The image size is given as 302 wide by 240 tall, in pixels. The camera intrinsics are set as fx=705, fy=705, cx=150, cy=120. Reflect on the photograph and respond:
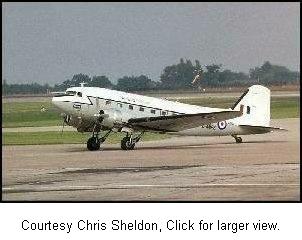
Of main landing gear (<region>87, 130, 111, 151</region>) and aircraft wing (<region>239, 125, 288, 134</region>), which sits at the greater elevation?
aircraft wing (<region>239, 125, 288, 134</region>)

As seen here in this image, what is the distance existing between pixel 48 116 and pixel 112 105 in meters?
32.3

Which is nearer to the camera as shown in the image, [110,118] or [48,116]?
[110,118]

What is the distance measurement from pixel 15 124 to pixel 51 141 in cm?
2046

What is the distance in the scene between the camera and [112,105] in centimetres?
3628

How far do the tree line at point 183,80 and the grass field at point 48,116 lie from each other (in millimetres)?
1203

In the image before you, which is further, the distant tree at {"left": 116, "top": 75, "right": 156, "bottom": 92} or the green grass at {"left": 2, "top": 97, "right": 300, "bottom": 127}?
the green grass at {"left": 2, "top": 97, "right": 300, "bottom": 127}

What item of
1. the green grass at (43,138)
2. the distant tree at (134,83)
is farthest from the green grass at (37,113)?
the distant tree at (134,83)

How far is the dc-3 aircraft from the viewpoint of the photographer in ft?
117

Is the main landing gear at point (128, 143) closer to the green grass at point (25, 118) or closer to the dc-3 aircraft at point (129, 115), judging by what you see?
the dc-3 aircraft at point (129, 115)

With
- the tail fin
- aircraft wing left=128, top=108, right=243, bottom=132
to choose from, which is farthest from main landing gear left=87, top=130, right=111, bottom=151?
the tail fin

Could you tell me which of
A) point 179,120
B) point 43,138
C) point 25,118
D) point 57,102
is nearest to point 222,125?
point 179,120

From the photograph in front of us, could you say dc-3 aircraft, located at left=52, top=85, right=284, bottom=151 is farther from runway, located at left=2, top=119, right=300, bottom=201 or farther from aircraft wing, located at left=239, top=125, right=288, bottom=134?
Answer: aircraft wing, located at left=239, top=125, right=288, bottom=134

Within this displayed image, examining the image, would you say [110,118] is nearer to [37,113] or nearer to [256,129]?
[256,129]

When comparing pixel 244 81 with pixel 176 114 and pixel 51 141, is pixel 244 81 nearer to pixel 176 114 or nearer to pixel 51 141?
pixel 176 114
